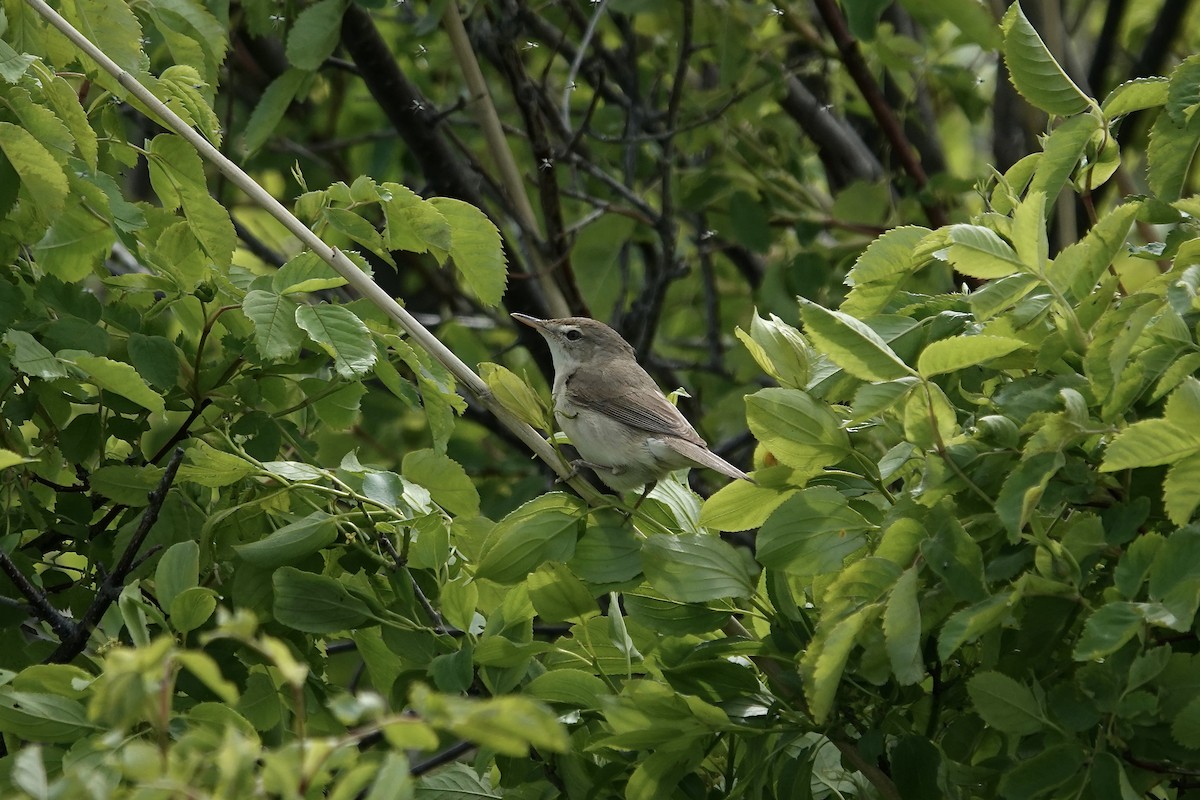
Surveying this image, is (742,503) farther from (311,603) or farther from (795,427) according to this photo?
(311,603)

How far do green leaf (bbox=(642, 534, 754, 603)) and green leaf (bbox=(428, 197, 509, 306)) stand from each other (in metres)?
0.80

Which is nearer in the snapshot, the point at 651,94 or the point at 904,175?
the point at 904,175

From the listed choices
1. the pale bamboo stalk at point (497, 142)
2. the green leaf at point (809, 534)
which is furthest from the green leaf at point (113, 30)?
the pale bamboo stalk at point (497, 142)

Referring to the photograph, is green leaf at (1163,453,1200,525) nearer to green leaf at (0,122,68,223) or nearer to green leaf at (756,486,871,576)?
green leaf at (756,486,871,576)

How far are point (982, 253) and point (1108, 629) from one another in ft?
2.01

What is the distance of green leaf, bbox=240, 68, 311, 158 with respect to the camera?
427 cm

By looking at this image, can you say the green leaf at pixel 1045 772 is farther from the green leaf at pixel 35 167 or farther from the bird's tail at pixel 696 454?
the green leaf at pixel 35 167

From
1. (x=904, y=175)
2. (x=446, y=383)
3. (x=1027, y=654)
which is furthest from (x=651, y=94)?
(x=1027, y=654)

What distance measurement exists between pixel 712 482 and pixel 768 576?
3884mm

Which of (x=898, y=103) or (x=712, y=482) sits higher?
(x=898, y=103)

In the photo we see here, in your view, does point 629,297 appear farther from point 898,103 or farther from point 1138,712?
point 1138,712

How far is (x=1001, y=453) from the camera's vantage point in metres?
1.87

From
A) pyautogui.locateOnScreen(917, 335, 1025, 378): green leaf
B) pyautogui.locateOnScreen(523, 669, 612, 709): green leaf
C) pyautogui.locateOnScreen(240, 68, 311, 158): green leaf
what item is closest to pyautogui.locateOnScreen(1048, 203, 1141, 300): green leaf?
pyautogui.locateOnScreen(917, 335, 1025, 378): green leaf

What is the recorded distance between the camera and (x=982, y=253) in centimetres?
198
